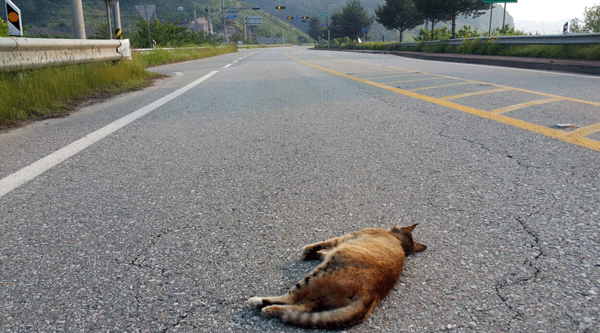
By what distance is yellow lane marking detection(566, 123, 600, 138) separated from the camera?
13.5ft

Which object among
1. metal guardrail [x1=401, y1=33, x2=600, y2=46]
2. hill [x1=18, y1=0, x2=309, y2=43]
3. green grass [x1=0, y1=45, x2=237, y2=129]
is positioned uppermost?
hill [x1=18, y1=0, x2=309, y2=43]

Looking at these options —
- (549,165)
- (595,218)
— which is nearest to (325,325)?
(595,218)

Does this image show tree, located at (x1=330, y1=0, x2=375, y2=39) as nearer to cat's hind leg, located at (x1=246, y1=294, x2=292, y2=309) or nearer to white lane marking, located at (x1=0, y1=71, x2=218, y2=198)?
white lane marking, located at (x1=0, y1=71, x2=218, y2=198)

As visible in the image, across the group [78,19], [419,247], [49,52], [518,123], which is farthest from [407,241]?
[78,19]

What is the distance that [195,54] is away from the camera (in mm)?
23188

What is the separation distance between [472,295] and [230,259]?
97 centimetres

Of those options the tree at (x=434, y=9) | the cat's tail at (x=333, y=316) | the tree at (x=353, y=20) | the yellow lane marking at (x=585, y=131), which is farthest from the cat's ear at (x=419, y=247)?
the tree at (x=353, y=20)

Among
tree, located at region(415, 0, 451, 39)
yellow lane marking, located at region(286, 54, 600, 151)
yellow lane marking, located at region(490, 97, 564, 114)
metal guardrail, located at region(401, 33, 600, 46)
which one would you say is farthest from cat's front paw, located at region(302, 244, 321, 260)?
tree, located at region(415, 0, 451, 39)

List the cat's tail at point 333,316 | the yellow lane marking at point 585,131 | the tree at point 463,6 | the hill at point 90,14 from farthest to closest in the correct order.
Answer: the hill at point 90,14, the tree at point 463,6, the yellow lane marking at point 585,131, the cat's tail at point 333,316

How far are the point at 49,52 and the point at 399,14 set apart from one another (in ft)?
177

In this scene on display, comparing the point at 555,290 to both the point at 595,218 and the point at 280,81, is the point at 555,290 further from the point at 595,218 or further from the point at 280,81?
the point at 280,81

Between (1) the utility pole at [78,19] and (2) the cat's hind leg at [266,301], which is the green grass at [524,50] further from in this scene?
(2) the cat's hind leg at [266,301]

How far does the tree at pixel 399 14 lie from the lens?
54.6 m

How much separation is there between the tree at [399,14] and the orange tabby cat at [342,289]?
5617cm
